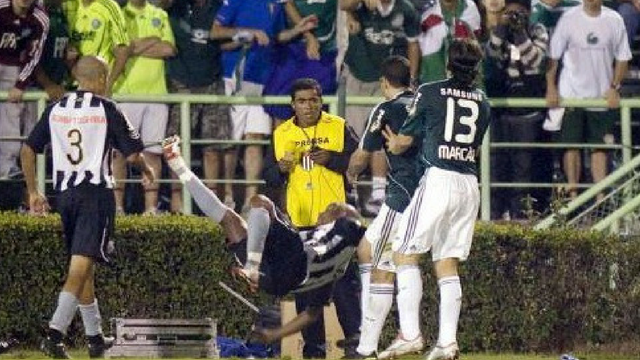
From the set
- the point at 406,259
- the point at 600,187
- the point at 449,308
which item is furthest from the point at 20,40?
the point at 449,308

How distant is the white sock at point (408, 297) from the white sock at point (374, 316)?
0.63 metres

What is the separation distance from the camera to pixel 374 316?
892 inches

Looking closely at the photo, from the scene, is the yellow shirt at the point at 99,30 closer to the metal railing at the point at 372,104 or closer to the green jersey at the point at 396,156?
the metal railing at the point at 372,104

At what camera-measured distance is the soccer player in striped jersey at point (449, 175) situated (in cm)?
2150

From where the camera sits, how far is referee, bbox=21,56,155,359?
2272 centimetres

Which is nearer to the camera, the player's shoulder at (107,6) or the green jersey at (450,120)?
the green jersey at (450,120)

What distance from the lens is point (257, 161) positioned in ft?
88.1

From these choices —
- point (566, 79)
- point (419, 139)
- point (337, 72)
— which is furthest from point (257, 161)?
point (419, 139)

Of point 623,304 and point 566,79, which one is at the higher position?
point 566,79

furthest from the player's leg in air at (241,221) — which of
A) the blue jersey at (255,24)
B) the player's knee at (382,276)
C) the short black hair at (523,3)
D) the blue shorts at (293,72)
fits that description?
the short black hair at (523,3)

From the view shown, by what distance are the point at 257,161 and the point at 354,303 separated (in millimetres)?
3242

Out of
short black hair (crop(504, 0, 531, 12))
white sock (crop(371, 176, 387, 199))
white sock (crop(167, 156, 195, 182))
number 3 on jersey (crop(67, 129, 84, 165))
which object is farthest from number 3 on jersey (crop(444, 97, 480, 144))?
short black hair (crop(504, 0, 531, 12))

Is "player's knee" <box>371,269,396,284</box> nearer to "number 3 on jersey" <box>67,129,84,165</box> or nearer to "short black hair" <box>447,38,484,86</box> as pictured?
"short black hair" <box>447,38,484,86</box>

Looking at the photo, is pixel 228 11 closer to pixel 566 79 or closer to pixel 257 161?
pixel 257 161
